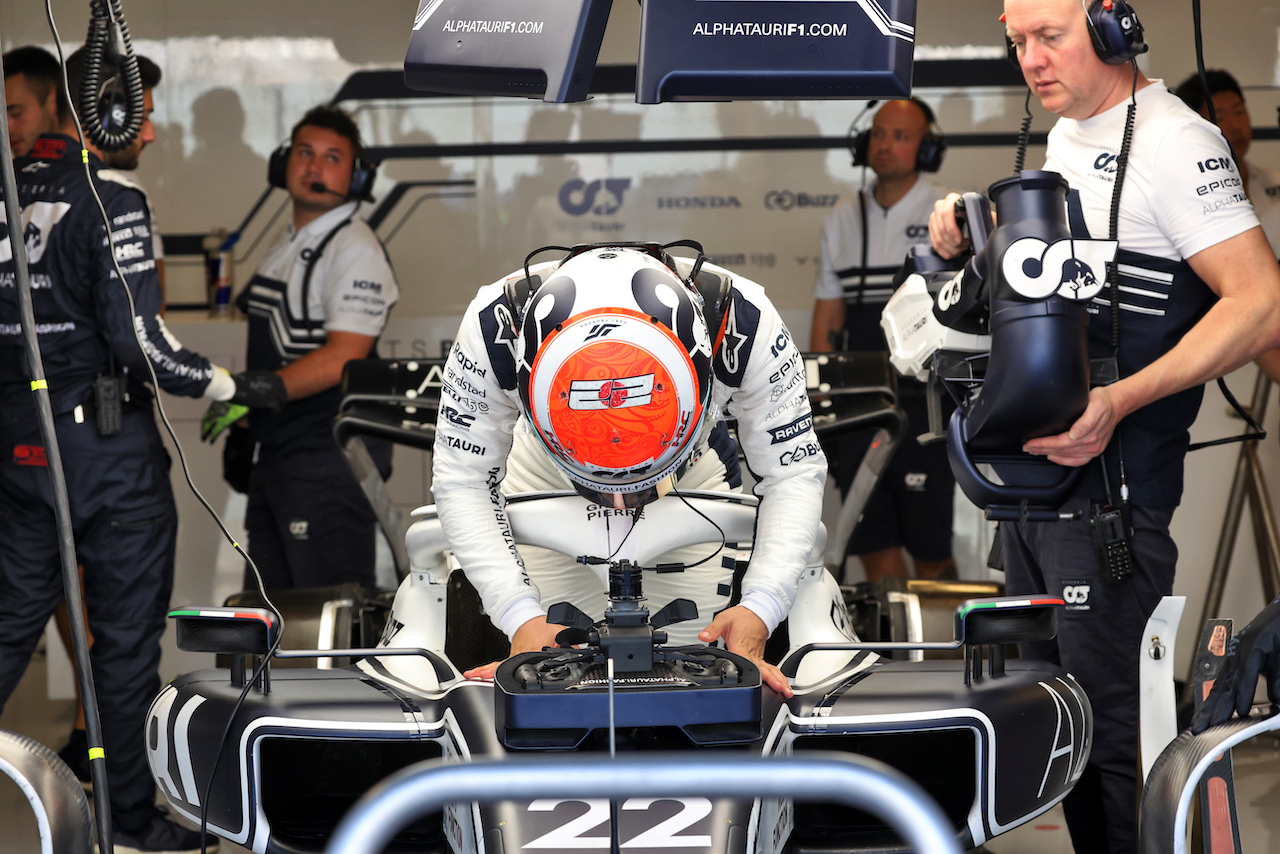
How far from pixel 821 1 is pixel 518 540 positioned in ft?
3.76

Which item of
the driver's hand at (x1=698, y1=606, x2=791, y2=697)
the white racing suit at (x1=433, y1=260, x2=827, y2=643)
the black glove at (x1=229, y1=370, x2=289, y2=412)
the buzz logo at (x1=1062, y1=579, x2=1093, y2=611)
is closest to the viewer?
the driver's hand at (x1=698, y1=606, x2=791, y2=697)

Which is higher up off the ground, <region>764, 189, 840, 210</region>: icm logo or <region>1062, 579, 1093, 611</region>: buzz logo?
<region>764, 189, 840, 210</region>: icm logo

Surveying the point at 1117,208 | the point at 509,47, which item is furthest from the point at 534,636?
the point at 1117,208

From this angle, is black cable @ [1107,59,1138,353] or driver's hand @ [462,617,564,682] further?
black cable @ [1107,59,1138,353]

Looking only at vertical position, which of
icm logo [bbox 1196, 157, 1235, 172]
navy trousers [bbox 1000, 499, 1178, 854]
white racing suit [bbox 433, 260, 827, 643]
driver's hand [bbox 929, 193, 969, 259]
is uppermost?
icm logo [bbox 1196, 157, 1235, 172]

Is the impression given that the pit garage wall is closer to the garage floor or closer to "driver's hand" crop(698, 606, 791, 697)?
the garage floor

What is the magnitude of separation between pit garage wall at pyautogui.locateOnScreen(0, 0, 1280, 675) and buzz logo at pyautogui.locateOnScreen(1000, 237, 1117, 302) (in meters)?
Result: 3.49

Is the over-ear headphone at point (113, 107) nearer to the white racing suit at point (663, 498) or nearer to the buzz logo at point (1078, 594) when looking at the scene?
the white racing suit at point (663, 498)

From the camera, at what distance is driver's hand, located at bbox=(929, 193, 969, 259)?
8.77 feet

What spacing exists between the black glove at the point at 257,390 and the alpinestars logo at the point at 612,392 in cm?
241

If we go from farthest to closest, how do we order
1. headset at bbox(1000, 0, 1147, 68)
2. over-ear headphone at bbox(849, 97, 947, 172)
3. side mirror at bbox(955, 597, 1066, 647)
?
over-ear headphone at bbox(849, 97, 947, 172), headset at bbox(1000, 0, 1147, 68), side mirror at bbox(955, 597, 1066, 647)

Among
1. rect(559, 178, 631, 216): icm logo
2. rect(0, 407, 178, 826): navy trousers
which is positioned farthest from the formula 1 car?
rect(559, 178, 631, 216): icm logo

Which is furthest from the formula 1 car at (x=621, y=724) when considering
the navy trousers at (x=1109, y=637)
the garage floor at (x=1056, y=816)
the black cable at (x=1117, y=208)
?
the garage floor at (x=1056, y=816)

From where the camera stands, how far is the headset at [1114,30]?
95.3 inches
